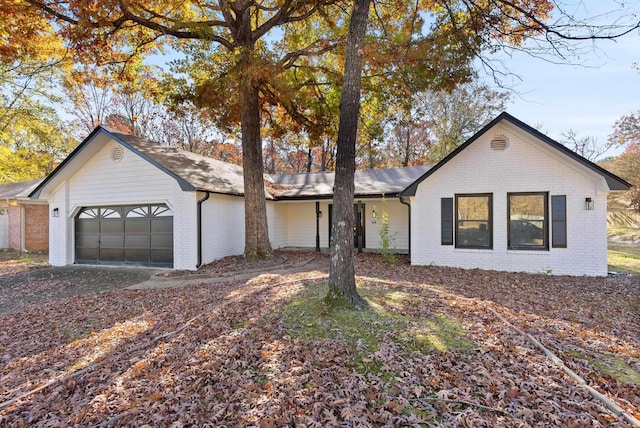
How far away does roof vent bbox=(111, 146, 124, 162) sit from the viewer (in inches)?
473

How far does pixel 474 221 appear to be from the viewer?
10391 mm

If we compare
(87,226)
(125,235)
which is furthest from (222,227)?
(87,226)

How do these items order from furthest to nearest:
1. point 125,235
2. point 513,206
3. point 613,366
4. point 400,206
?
point 400,206 → point 125,235 → point 513,206 → point 613,366

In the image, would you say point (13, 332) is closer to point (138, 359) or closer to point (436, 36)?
point (138, 359)

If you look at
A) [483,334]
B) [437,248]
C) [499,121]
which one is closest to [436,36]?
[499,121]

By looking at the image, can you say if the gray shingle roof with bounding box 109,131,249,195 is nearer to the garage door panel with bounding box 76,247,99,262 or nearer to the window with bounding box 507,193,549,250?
the garage door panel with bounding box 76,247,99,262

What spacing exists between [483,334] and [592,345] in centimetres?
141

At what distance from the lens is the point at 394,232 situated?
14664 mm

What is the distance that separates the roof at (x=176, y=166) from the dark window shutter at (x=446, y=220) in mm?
7397

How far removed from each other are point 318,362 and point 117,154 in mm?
11853

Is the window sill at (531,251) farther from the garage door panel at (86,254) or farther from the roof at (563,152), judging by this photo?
the garage door panel at (86,254)

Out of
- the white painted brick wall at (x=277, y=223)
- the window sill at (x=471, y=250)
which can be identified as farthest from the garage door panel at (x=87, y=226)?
the window sill at (x=471, y=250)

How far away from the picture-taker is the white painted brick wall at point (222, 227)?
11492 millimetres

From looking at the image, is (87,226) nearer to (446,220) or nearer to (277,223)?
(277,223)
